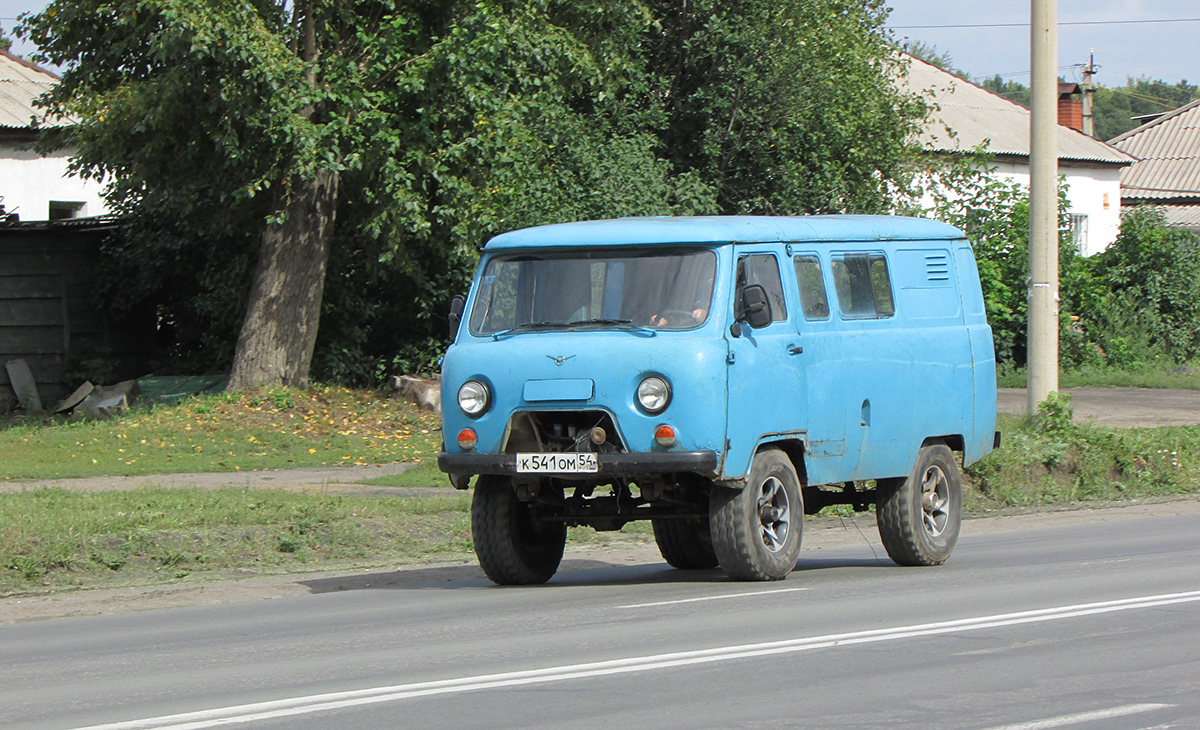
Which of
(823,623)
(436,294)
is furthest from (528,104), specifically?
(823,623)

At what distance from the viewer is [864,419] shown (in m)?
10.9

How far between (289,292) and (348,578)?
10820 millimetres

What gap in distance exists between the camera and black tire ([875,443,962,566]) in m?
11.3

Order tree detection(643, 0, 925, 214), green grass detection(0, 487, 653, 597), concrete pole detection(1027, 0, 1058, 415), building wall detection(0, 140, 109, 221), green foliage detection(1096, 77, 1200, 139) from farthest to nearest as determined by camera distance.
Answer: green foliage detection(1096, 77, 1200, 139)
building wall detection(0, 140, 109, 221)
tree detection(643, 0, 925, 214)
concrete pole detection(1027, 0, 1058, 415)
green grass detection(0, 487, 653, 597)

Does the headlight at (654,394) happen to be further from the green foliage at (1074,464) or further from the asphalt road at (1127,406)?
the asphalt road at (1127,406)

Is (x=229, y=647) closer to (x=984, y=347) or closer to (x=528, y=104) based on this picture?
→ (x=984, y=347)

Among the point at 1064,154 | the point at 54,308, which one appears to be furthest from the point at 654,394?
the point at 1064,154

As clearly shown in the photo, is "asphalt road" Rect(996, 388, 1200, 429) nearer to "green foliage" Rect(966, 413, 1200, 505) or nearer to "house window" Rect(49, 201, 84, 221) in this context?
"green foliage" Rect(966, 413, 1200, 505)

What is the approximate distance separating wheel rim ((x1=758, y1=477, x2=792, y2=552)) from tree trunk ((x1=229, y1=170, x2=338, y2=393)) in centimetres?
1255

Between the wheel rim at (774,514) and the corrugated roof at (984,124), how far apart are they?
31.3 metres

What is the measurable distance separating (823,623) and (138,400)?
15919mm

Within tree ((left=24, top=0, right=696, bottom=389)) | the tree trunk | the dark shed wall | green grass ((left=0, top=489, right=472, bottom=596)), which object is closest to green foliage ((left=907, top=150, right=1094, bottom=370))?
tree ((left=24, top=0, right=696, bottom=389))

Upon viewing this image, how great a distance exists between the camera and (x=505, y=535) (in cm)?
1041

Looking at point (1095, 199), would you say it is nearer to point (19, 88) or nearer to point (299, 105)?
point (19, 88)
